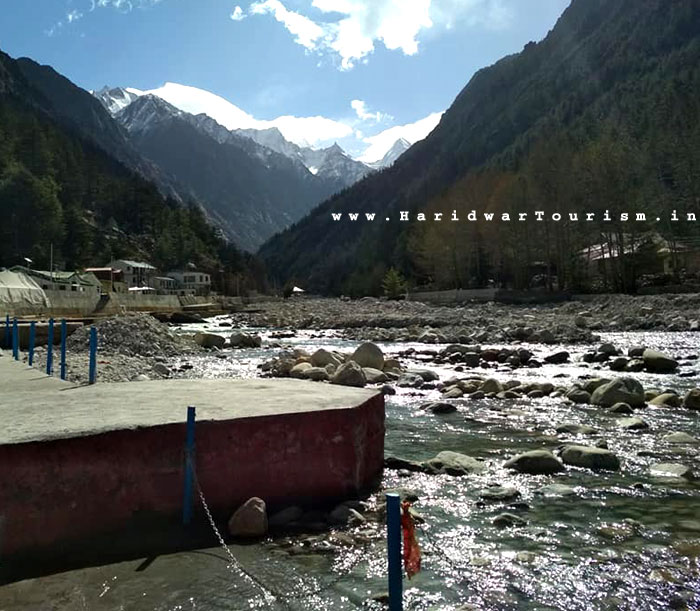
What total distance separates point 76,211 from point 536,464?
339ft

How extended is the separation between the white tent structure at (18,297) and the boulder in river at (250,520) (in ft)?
134

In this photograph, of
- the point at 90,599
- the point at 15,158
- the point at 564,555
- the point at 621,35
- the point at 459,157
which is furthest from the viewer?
the point at 459,157

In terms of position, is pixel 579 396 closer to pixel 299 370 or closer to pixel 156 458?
pixel 299 370

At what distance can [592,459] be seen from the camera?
840cm

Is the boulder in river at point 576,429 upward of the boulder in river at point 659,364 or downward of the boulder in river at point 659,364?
downward

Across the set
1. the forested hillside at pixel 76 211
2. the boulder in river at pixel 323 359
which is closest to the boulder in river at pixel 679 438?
the boulder in river at pixel 323 359

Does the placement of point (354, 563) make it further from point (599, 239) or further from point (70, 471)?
point (599, 239)

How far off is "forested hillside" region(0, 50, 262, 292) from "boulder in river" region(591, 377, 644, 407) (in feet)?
280

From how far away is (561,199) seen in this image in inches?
2272

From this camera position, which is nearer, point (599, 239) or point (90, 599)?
point (90, 599)

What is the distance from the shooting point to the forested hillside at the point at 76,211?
82625 mm

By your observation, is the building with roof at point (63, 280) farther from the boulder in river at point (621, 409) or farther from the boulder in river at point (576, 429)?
the boulder in river at point (576, 429)

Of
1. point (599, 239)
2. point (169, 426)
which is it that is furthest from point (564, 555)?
point (599, 239)

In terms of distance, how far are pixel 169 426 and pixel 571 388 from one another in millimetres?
11585
